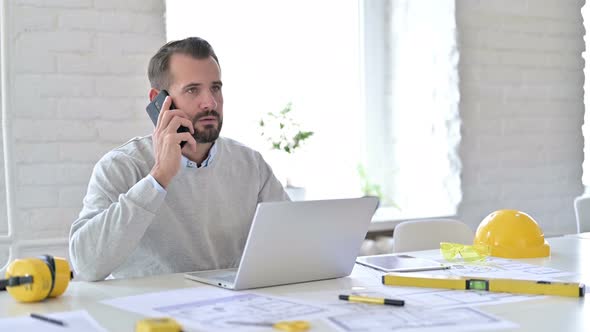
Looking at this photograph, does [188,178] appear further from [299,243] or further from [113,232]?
[299,243]

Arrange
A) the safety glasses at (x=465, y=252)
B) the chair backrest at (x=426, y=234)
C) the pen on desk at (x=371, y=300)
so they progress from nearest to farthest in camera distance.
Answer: the pen on desk at (x=371, y=300) → the safety glasses at (x=465, y=252) → the chair backrest at (x=426, y=234)

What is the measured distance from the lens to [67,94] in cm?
264

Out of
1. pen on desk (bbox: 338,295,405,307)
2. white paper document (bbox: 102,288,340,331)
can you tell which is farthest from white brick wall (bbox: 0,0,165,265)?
pen on desk (bbox: 338,295,405,307)

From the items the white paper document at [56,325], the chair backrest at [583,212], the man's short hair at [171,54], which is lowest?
the chair backrest at [583,212]

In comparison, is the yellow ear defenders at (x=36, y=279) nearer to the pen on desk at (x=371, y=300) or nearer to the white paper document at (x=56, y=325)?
the white paper document at (x=56, y=325)

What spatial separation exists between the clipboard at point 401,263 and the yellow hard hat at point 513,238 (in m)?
0.22

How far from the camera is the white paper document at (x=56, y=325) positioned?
122cm

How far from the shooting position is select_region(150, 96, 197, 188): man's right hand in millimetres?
1787

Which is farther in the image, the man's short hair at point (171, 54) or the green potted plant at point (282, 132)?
the green potted plant at point (282, 132)

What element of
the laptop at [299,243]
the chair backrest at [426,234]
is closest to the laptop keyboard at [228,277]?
the laptop at [299,243]

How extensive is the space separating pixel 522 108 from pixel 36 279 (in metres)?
2.89

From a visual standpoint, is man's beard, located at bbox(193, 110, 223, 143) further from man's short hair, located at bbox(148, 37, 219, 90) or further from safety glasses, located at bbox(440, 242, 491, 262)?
safety glasses, located at bbox(440, 242, 491, 262)

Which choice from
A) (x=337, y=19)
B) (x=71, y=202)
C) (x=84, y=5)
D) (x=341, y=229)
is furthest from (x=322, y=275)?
(x=337, y=19)

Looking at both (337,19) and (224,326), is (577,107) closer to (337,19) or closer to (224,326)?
(337,19)
